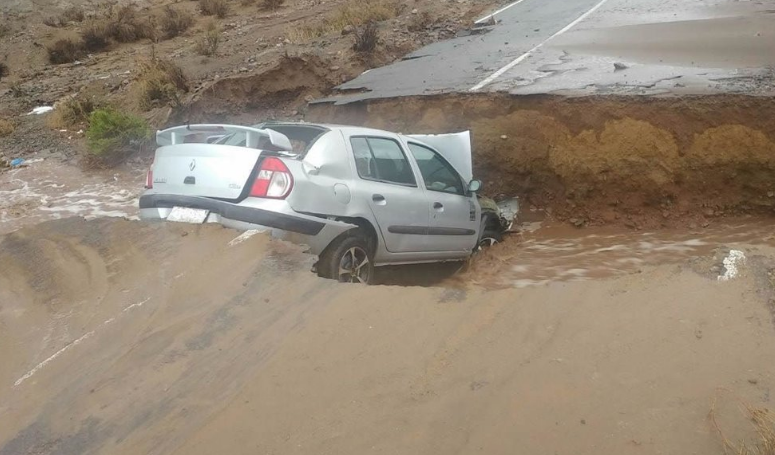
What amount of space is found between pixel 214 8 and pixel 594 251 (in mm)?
22065

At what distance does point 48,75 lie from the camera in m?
19.6

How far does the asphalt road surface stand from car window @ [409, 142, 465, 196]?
2812 mm

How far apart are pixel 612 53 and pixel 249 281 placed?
362 inches

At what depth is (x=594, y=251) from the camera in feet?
26.8

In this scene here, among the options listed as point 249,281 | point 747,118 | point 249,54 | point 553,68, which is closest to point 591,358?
point 249,281

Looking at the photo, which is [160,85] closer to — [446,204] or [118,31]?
[446,204]

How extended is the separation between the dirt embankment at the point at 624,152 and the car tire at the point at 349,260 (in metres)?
4.10

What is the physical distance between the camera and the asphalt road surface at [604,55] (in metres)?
9.88

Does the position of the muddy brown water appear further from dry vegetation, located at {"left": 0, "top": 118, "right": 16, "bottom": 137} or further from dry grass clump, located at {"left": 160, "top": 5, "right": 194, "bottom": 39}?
dry grass clump, located at {"left": 160, "top": 5, "right": 194, "bottom": 39}

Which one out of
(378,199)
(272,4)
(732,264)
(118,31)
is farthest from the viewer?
(272,4)

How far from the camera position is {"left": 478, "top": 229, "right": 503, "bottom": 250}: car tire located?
8602mm

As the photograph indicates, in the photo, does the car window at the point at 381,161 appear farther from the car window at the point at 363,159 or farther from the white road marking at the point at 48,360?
the white road marking at the point at 48,360

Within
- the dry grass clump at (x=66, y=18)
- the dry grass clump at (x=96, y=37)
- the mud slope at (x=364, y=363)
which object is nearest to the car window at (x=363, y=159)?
the mud slope at (x=364, y=363)

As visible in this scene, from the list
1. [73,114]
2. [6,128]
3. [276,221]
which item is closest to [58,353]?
[276,221]
